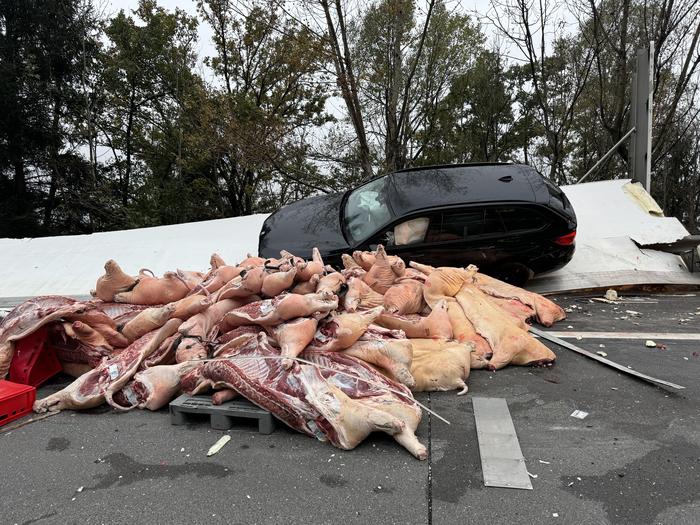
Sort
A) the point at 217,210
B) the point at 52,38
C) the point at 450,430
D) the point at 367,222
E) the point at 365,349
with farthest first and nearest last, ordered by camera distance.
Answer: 1. the point at 217,210
2. the point at 52,38
3. the point at 367,222
4. the point at 365,349
5. the point at 450,430

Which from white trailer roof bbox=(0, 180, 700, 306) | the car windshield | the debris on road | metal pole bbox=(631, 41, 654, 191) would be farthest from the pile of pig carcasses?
metal pole bbox=(631, 41, 654, 191)

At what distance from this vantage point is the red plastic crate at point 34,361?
3.17 meters

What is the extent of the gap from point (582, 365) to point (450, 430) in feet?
5.10

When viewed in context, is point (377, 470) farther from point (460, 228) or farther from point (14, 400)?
point (460, 228)

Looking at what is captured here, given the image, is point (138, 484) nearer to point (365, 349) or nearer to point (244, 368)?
point (244, 368)

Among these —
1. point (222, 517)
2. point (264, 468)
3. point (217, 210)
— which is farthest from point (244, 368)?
point (217, 210)

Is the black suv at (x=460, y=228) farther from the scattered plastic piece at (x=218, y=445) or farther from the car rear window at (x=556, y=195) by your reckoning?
the scattered plastic piece at (x=218, y=445)

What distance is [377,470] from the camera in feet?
7.13

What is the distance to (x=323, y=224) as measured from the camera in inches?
221

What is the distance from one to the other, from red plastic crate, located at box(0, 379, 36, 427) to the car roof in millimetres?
3663

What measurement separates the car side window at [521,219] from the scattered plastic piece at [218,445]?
383 centimetres

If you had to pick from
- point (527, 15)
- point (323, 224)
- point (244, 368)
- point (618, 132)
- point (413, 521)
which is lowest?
point (413, 521)

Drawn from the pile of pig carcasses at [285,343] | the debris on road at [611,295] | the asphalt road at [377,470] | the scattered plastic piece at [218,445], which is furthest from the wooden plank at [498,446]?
the debris on road at [611,295]

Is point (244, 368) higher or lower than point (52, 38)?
lower
